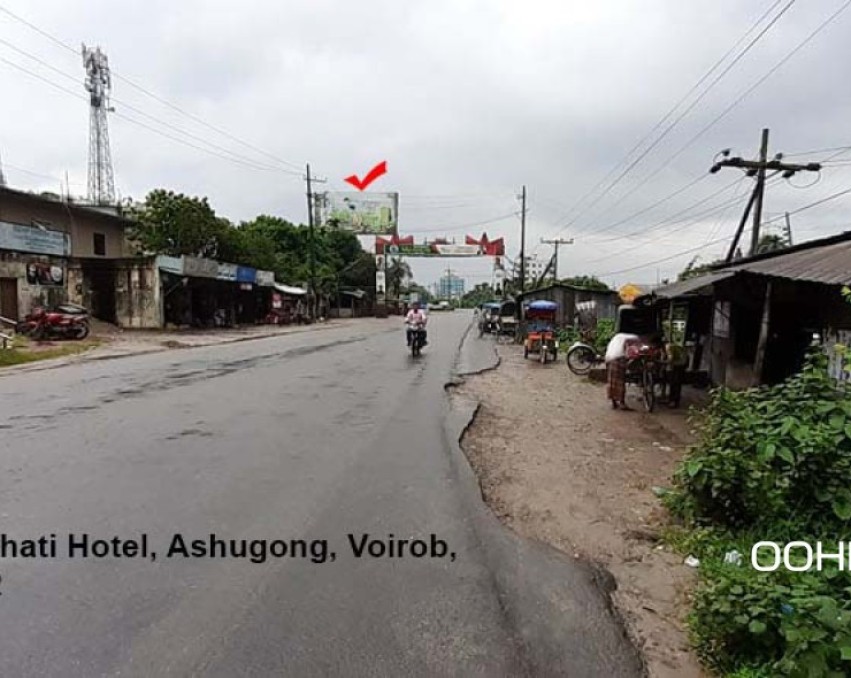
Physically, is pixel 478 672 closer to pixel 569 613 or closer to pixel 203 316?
pixel 569 613

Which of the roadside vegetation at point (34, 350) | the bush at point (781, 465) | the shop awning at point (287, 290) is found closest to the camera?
the bush at point (781, 465)

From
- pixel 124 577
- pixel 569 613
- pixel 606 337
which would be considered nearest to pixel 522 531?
pixel 569 613

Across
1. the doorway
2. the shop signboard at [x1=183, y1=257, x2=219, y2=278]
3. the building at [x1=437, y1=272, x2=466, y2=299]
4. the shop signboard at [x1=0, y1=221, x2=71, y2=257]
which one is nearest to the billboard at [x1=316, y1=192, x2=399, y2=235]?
the shop signboard at [x1=183, y1=257, x2=219, y2=278]

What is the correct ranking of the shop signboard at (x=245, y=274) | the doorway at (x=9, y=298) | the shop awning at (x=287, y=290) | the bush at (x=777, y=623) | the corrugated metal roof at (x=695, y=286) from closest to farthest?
the bush at (x=777, y=623)
the corrugated metal roof at (x=695, y=286)
the doorway at (x=9, y=298)
the shop signboard at (x=245, y=274)
the shop awning at (x=287, y=290)

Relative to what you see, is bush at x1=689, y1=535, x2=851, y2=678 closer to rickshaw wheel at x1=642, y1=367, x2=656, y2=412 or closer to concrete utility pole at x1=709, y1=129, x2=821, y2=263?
rickshaw wheel at x1=642, y1=367, x2=656, y2=412

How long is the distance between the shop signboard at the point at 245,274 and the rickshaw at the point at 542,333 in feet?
69.9

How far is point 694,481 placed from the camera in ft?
15.7

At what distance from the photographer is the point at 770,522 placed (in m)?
4.41

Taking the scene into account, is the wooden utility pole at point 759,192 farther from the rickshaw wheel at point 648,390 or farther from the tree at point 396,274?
the tree at point 396,274

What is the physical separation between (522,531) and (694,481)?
1.33 metres

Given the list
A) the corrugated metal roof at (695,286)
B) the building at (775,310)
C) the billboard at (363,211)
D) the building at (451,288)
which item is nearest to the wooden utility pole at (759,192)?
the building at (775,310)

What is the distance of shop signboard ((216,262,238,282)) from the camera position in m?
36.0

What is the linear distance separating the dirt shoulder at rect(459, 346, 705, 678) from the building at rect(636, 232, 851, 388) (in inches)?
68.6

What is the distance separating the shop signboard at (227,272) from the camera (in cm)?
3604
